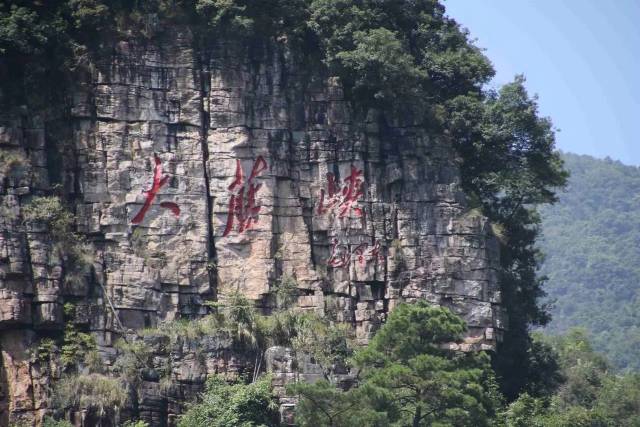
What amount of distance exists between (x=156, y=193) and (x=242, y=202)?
1.58 meters

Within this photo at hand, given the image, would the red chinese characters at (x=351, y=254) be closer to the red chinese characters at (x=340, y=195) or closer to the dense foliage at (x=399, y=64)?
the red chinese characters at (x=340, y=195)

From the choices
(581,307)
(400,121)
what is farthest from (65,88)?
(581,307)

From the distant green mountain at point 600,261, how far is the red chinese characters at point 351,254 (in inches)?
1112

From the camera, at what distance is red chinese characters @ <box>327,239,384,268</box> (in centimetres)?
2303

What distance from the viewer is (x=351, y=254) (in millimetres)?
23062

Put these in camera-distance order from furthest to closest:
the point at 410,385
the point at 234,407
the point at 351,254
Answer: the point at 351,254, the point at 234,407, the point at 410,385

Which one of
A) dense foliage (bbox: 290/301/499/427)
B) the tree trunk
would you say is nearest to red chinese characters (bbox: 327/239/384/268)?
dense foliage (bbox: 290/301/499/427)

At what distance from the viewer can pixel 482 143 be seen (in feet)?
79.8

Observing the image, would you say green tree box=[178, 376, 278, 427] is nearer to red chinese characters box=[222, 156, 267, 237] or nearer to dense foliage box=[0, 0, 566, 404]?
red chinese characters box=[222, 156, 267, 237]

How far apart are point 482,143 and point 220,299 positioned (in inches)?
240

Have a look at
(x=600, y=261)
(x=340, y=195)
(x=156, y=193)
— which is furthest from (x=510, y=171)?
(x=600, y=261)

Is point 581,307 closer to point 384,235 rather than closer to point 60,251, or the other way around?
point 384,235

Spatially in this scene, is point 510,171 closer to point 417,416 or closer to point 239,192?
point 239,192

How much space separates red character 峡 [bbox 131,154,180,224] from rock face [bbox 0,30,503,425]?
3 cm
